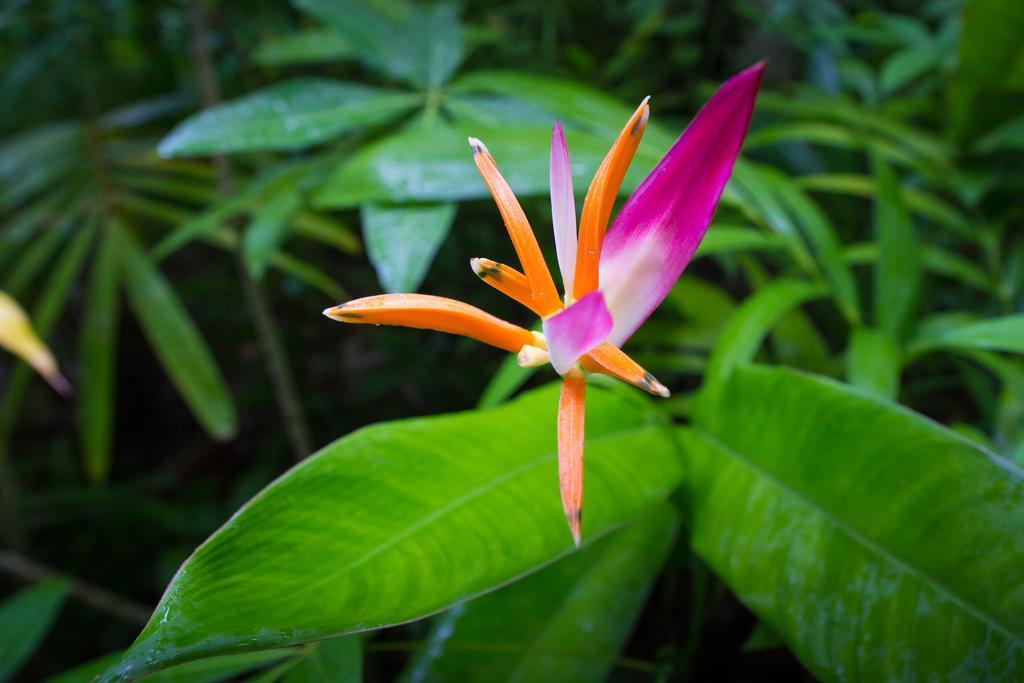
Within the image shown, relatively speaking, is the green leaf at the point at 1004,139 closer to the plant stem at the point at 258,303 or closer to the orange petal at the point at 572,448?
the orange petal at the point at 572,448

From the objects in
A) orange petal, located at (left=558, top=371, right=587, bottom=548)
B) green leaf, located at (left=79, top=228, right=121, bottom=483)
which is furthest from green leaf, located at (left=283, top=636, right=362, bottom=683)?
green leaf, located at (left=79, top=228, right=121, bottom=483)

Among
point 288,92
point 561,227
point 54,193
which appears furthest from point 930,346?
point 54,193

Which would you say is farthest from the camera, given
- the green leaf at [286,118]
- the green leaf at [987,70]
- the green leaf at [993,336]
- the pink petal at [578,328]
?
the green leaf at [987,70]

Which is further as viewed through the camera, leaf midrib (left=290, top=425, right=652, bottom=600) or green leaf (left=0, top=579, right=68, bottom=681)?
green leaf (left=0, top=579, right=68, bottom=681)

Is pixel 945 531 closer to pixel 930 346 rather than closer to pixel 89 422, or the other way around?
pixel 930 346

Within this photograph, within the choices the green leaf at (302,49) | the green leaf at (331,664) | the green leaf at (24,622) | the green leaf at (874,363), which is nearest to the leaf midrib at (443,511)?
the green leaf at (331,664)

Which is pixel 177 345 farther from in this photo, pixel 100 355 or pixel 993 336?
pixel 993 336

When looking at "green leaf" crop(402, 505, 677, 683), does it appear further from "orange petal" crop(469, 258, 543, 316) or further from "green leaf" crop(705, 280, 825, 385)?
"orange petal" crop(469, 258, 543, 316)
